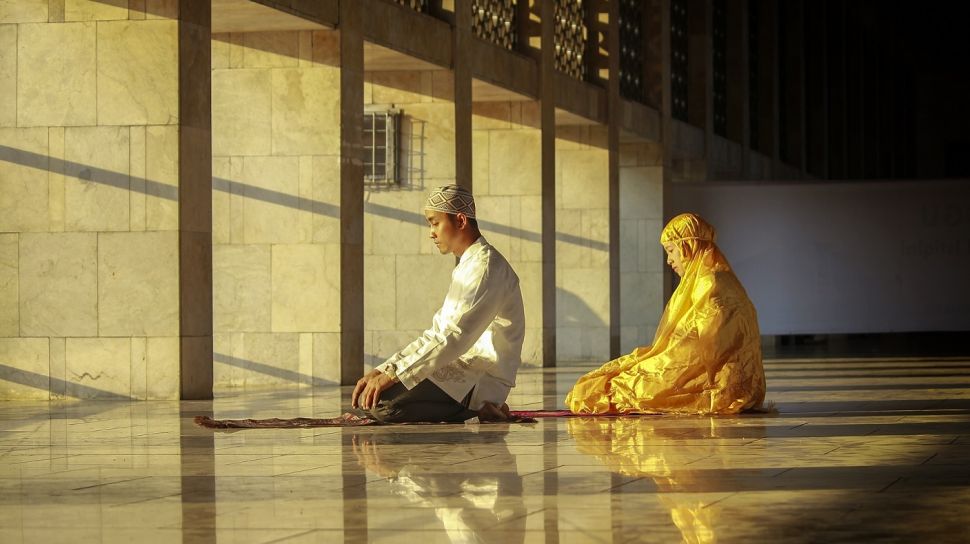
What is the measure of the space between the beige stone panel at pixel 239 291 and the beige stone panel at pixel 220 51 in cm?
162

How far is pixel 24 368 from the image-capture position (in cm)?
1358

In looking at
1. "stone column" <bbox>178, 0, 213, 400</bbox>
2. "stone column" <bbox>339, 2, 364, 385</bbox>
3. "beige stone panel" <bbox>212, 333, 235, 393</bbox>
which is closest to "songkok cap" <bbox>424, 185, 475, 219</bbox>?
"stone column" <bbox>178, 0, 213, 400</bbox>

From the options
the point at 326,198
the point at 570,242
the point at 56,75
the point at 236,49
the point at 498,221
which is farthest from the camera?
Answer: the point at 570,242

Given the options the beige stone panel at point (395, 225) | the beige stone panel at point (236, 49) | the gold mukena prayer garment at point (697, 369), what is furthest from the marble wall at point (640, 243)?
the gold mukena prayer garment at point (697, 369)

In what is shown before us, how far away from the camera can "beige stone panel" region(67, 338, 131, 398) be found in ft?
43.9

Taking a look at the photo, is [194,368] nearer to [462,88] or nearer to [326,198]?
[326,198]

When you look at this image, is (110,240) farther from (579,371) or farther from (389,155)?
(579,371)

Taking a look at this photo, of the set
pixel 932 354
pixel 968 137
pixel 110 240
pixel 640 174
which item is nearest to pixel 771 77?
pixel 640 174

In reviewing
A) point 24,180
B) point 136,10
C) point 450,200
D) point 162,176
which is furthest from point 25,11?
point 450,200

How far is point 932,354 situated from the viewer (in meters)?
25.7

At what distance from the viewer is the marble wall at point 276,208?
53.0ft

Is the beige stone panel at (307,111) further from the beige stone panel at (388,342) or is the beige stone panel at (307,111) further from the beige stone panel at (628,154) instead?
the beige stone panel at (628,154)

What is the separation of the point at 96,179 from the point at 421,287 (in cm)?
679

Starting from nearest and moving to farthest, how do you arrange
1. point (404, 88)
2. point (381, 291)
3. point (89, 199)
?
1. point (89, 199)
2. point (404, 88)
3. point (381, 291)
